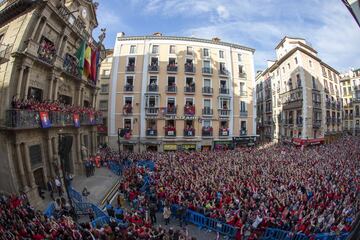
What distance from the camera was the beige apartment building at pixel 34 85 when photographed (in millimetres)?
16625

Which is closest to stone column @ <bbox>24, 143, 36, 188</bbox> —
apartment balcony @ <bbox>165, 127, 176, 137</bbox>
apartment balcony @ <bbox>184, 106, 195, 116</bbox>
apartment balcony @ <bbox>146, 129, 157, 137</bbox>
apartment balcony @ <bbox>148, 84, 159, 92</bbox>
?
apartment balcony @ <bbox>146, 129, 157, 137</bbox>

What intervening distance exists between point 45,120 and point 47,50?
5477 millimetres

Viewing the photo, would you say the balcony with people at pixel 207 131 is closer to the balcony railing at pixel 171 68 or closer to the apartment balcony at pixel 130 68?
the balcony railing at pixel 171 68

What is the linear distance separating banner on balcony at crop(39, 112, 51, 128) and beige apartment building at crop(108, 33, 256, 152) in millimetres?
17847

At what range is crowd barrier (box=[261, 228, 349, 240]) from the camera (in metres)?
11.6

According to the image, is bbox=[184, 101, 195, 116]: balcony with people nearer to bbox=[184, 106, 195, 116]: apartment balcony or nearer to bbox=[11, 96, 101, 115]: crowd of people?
bbox=[184, 106, 195, 116]: apartment balcony

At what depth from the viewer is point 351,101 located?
67.0 metres

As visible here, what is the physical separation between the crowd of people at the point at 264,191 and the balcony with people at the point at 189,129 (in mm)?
12212

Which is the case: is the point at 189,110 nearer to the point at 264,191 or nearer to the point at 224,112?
the point at 224,112

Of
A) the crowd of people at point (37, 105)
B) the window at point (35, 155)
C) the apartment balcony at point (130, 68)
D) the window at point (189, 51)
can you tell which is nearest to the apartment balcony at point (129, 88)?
the apartment balcony at point (130, 68)

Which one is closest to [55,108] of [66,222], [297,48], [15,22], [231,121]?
[15,22]

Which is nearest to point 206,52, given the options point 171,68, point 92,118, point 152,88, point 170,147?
point 171,68

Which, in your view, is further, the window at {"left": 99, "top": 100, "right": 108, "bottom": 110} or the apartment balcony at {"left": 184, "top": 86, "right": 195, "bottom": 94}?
the window at {"left": 99, "top": 100, "right": 108, "bottom": 110}

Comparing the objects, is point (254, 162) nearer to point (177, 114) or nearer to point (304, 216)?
point (304, 216)
